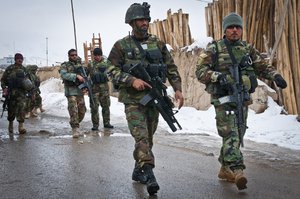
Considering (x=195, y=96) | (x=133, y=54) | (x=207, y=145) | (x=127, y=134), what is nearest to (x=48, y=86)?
(x=195, y=96)

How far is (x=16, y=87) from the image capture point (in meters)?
8.89

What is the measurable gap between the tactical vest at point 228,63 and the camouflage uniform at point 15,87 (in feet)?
18.5

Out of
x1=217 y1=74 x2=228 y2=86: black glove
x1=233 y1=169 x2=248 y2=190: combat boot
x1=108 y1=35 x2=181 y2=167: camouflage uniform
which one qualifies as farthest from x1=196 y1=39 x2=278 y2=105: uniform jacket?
x1=233 y1=169 x2=248 y2=190: combat boot

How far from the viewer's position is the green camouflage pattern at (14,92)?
8828 millimetres

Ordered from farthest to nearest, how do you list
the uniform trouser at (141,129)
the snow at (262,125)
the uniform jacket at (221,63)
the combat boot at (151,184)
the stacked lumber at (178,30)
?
the stacked lumber at (178,30) < the snow at (262,125) < the uniform jacket at (221,63) < the uniform trouser at (141,129) < the combat boot at (151,184)

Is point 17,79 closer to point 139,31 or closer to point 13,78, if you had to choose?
point 13,78

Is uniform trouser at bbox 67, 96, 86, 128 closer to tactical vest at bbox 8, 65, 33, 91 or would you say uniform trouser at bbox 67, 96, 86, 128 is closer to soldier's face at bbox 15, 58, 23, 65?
tactical vest at bbox 8, 65, 33, 91

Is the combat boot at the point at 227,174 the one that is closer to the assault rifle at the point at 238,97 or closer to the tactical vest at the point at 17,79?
the assault rifle at the point at 238,97

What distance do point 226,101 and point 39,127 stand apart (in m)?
7.20

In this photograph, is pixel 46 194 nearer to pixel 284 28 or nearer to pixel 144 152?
pixel 144 152

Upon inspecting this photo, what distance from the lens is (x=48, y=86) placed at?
29000 mm

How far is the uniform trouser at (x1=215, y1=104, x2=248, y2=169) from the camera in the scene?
13.7 ft

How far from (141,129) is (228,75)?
1.09 m

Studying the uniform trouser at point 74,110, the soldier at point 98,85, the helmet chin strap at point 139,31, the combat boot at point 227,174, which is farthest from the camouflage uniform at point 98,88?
the combat boot at point 227,174
